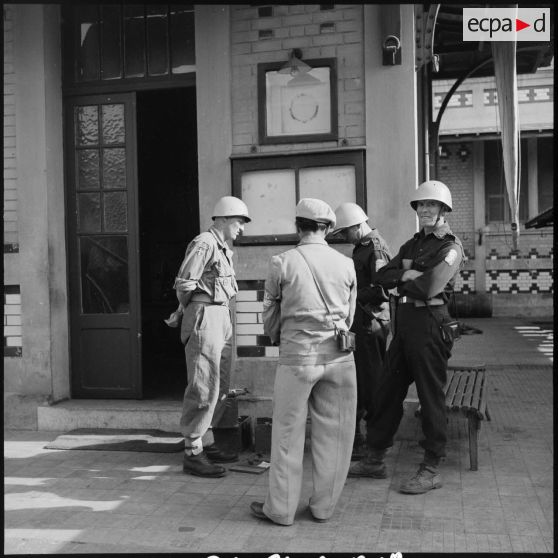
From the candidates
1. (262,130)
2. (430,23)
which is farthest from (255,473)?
(430,23)

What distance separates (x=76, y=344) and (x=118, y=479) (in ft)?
7.35

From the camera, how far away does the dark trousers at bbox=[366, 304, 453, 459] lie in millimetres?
4711

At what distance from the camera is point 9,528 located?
13.5 feet

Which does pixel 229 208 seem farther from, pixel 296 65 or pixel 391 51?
pixel 391 51

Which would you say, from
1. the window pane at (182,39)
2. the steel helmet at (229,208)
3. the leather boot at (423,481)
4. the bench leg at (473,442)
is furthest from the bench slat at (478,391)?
the window pane at (182,39)

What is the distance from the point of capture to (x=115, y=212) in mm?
6938

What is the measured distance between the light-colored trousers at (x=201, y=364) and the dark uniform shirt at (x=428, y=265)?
1.32 meters

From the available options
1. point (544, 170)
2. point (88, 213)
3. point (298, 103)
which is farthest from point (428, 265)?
point (544, 170)

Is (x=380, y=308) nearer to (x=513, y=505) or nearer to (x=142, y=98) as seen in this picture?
(x=513, y=505)

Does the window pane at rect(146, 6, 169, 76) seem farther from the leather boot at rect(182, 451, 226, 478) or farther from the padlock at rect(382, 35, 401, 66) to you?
the leather boot at rect(182, 451, 226, 478)

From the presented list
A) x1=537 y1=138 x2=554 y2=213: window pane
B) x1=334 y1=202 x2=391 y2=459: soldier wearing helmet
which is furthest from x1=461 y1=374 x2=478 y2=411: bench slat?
x1=537 y1=138 x2=554 y2=213: window pane

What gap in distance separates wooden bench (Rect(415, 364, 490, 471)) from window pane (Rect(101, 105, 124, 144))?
13.2 feet

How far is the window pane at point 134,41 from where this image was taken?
269 inches

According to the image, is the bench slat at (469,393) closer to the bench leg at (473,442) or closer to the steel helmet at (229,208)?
the bench leg at (473,442)
